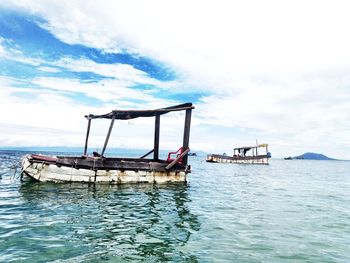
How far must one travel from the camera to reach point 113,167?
58.0 ft

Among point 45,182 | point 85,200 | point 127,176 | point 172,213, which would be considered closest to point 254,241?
point 172,213

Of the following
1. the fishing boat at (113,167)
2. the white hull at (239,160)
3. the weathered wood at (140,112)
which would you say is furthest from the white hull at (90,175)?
the white hull at (239,160)

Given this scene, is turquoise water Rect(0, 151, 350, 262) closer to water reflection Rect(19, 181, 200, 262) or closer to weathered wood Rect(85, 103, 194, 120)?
water reflection Rect(19, 181, 200, 262)

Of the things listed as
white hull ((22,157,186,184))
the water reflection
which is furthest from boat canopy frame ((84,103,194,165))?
the water reflection

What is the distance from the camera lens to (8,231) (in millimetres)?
8039

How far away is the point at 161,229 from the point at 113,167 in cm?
946

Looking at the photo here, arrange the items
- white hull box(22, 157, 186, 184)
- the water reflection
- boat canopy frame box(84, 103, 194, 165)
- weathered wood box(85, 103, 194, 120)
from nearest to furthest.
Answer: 1. the water reflection
2. white hull box(22, 157, 186, 184)
3. weathered wood box(85, 103, 194, 120)
4. boat canopy frame box(84, 103, 194, 165)

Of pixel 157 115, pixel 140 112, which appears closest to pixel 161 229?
pixel 140 112

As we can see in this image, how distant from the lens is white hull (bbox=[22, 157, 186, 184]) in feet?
53.3

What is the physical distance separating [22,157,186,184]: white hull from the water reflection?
546 mm

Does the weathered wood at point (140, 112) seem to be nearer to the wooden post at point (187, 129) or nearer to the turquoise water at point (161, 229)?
the wooden post at point (187, 129)

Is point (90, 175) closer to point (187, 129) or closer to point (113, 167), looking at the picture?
point (113, 167)

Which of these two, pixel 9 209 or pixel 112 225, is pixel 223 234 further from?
pixel 9 209

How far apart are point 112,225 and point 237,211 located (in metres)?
5.95
